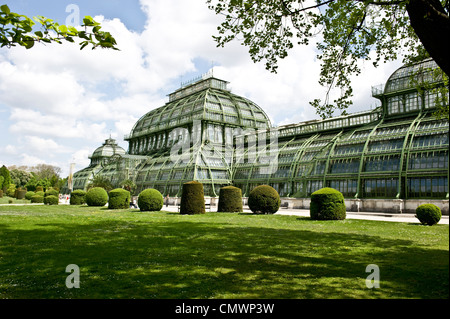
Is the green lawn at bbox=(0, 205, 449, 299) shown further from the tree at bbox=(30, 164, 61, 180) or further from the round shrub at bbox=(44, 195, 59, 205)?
the tree at bbox=(30, 164, 61, 180)

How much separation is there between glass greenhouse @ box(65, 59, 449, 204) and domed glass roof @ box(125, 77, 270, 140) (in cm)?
22

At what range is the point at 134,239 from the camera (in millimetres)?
11266

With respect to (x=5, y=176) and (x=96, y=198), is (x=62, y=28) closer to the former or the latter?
(x=96, y=198)

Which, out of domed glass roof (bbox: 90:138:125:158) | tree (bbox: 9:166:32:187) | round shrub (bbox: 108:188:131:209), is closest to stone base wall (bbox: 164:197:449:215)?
round shrub (bbox: 108:188:131:209)

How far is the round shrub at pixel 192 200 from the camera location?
81.9ft

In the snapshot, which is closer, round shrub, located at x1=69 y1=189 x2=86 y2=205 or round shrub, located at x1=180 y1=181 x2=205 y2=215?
round shrub, located at x1=180 y1=181 x2=205 y2=215

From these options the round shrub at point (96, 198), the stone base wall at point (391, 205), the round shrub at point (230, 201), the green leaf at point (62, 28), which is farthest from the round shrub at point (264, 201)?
the green leaf at point (62, 28)

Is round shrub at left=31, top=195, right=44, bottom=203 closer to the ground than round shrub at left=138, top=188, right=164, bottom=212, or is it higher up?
closer to the ground

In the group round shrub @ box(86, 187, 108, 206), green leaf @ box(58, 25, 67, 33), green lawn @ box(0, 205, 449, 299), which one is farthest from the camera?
round shrub @ box(86, 187, 108, 206)

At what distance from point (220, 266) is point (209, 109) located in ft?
155

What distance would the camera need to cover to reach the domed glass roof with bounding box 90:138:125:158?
256 feet

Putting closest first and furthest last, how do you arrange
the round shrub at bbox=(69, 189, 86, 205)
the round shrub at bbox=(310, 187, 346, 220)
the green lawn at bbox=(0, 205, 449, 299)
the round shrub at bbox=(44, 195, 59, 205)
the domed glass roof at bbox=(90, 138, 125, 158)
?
1. the green lawn at bbox=(0, 205, 449, 299)
2. the round shrub at bbox=(310, 187, 346, 220)
3. the round shrub at bbox=(44, 195, 59, 205)
4. the round shrub at bbox=(69, 189, 86, 205)
5. the domed glass roof at bbox=(90, 138, 125, 158)
